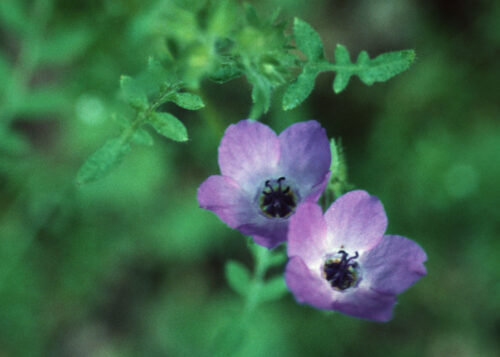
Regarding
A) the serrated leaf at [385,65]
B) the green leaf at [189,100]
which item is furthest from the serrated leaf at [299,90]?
the green leaf at [189,100]

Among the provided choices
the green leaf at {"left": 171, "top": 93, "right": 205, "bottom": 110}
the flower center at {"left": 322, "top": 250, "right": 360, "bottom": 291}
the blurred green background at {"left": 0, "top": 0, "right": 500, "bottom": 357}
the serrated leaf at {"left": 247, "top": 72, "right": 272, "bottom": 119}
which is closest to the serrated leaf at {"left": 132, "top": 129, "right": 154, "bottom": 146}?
the green leaf at {"left": 171, "top": 93, "right": 205, "bottom": 110}

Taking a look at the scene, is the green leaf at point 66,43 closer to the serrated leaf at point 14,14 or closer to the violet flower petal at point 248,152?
the serrated leaf at point 14,14

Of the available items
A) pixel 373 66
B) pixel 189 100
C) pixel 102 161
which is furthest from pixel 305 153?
pixel 102 161

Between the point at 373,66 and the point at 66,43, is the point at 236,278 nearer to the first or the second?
the point at 373,66

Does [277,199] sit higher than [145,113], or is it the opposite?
[277,199]

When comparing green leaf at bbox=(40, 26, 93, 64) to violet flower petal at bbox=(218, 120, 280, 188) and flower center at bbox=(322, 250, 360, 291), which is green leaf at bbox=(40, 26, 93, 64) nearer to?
violet flower petal at bbox=(218, 120, 280, 188)
